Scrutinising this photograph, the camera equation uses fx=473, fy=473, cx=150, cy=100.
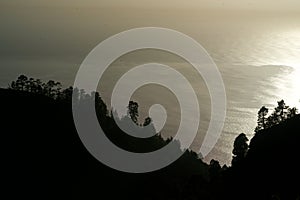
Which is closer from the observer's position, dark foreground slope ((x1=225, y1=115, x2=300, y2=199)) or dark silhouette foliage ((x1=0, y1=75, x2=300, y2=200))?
dark foreground slope ((x1=225, y1=115, x2=300, y2=199))

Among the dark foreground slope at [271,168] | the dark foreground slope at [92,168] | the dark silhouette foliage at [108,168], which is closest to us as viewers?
the dark foreground slope at [271,168]

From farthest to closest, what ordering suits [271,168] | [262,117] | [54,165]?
1. [262,117]
2. [54,165]
3. [271,168]

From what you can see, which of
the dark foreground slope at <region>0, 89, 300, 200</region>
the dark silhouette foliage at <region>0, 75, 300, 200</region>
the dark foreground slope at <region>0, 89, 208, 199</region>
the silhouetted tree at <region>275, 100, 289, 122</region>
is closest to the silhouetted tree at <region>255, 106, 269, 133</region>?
the dark silhouette foliage at <region>0, 75, 300, 200</region>

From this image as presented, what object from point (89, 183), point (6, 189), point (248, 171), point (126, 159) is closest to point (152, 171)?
point (126, 159)

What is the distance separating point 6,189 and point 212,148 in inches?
3991

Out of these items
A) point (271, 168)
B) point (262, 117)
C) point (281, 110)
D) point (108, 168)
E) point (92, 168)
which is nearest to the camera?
point (271, 168)

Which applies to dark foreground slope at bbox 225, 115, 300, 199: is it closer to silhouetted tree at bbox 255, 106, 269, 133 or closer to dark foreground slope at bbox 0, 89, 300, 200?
dark foreground slope at bbox 0, 89, 300, 200

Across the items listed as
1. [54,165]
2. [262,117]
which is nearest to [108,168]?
[54,165]

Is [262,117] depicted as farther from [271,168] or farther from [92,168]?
[271,168]

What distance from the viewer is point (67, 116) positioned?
108 metres

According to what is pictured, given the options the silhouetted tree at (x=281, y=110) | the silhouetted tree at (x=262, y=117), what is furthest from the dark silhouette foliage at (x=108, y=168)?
the silhouetted tree at (x=262, y=117)

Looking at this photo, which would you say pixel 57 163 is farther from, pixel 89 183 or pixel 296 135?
pixel 296 135

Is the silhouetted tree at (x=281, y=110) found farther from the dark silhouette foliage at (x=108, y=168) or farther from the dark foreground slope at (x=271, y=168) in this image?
the dark foreground slope at (x=271, y=168)

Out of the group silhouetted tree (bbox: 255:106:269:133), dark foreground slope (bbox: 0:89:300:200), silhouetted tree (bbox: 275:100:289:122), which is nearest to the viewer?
dark foreground slope (bbox: 0:89:300:200)
